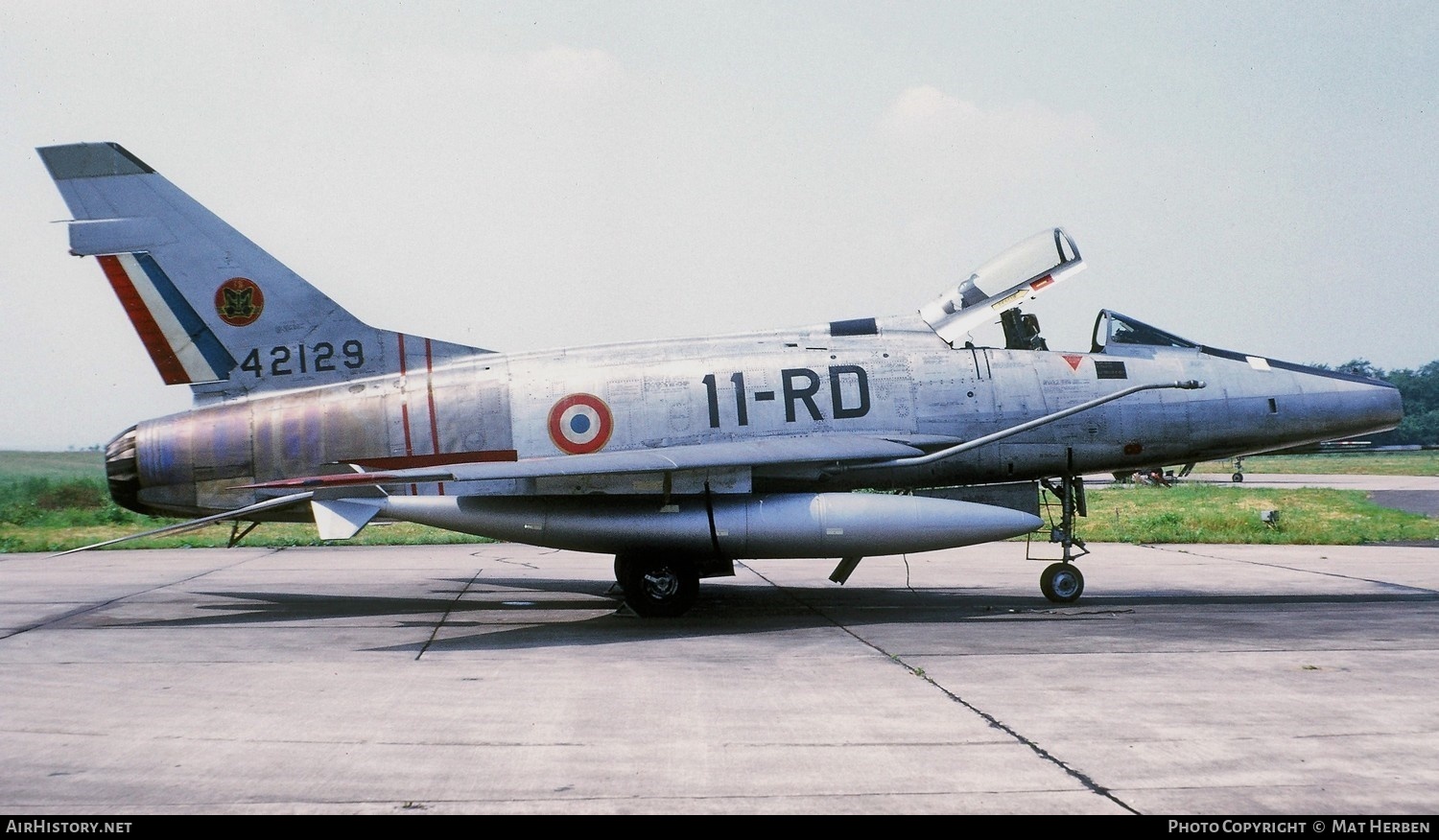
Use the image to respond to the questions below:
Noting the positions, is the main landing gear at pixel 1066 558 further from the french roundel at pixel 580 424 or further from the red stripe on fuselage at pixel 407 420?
the red stripe on fuselage at pixel 407 420

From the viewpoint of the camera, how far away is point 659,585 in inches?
460

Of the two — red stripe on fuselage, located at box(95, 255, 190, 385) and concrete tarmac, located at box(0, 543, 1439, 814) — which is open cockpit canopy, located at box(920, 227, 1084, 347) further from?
red stripe on fuselage, located at box(95, 255, 190, 385)

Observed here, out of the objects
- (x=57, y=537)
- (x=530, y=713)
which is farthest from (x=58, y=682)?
(x=57, y=537)

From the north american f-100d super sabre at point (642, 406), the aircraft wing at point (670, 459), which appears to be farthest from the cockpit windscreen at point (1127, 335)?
the aircraft wing at point (670, 459)

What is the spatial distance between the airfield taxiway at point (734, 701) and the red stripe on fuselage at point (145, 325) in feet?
8.78

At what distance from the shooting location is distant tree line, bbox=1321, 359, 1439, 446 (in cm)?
8712

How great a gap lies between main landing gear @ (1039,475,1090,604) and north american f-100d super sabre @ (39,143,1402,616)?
0.03 m

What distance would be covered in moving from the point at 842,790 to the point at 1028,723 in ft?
5.87

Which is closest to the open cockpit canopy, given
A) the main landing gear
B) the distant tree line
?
the main landing gear

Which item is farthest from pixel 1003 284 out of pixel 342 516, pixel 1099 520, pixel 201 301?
pixel 1099 520

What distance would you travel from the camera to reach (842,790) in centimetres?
530

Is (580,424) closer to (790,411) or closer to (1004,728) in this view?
(790,411)

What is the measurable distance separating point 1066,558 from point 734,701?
20.5 ft
